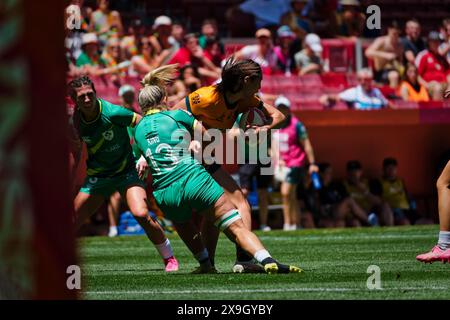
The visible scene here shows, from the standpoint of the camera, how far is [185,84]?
1939cm

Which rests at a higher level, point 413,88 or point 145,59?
point 145,59

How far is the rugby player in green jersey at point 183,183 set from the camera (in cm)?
929

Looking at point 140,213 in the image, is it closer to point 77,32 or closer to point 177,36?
point 77,32

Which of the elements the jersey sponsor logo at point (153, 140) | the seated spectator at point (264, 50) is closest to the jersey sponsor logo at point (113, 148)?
the jersey sponsor logo at point (153, 140)

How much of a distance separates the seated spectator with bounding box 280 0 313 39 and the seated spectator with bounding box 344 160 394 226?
12.7 feet

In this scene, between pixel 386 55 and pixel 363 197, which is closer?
pixel 363 197

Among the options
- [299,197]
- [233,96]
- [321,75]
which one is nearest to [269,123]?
[233,96]

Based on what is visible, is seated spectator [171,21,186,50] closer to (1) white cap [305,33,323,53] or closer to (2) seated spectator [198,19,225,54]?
(2) seated spectator [198,19,225,54]

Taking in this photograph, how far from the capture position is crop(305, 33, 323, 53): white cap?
22.3 m

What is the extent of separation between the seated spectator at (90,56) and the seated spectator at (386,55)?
18.0ft

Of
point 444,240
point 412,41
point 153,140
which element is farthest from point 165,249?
point 412,41

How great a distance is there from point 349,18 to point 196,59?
5058 millimetres

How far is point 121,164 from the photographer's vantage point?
11281 millimetres
